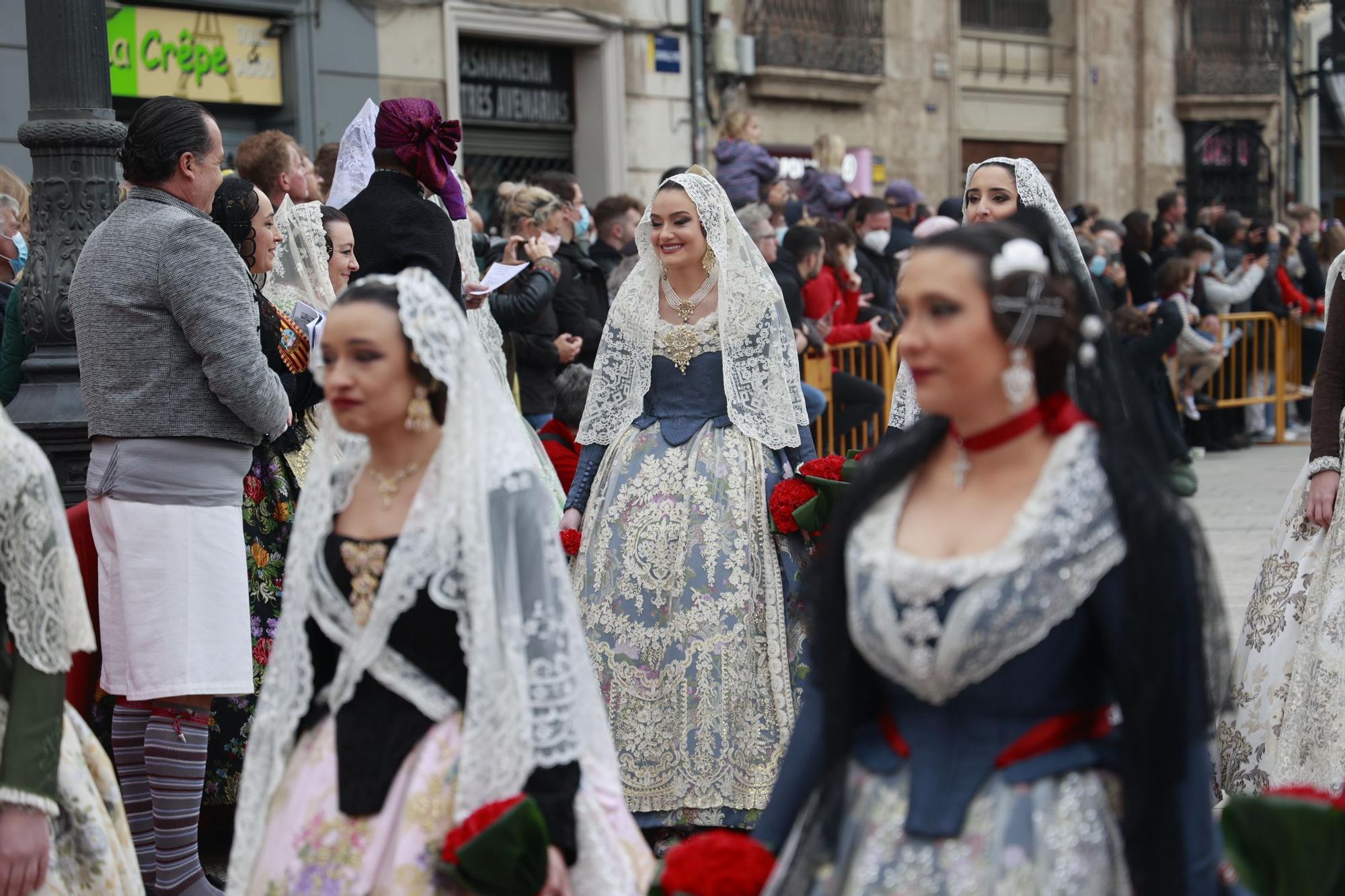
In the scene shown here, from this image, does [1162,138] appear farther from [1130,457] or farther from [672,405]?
[1130,457]

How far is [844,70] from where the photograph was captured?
18.3 metres

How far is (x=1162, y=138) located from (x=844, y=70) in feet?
22.5

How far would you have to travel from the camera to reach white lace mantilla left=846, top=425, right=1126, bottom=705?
102 inches

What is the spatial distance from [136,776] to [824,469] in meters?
2.24

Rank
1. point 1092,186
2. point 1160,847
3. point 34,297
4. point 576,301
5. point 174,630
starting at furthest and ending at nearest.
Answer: point 1092,186
point 576,301
point 34,297
point 174,630
point 1160,847

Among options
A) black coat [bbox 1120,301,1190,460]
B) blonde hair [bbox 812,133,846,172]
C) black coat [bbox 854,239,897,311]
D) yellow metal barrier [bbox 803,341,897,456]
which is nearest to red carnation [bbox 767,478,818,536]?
yellow metal barrier [bbox 803,341,897,456]

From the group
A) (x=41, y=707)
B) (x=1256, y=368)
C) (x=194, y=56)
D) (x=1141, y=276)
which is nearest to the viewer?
(x=41, y=707)

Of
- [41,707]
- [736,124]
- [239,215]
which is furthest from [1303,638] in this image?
[736,124]

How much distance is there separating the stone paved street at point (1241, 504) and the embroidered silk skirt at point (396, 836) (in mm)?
5155

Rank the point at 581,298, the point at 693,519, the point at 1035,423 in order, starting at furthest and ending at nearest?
the point at 581,298 → the point at 693,519 → the point at 1035,423

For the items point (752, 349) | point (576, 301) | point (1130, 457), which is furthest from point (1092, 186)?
point (1130, 457)

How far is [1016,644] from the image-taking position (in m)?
2.60

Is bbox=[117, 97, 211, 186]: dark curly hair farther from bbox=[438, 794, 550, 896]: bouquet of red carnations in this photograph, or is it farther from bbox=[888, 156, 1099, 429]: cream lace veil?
bbox=[438, 794, 550, 896]: bouquet of red carnations

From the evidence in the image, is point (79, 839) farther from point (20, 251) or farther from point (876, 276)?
point (876, 276)
